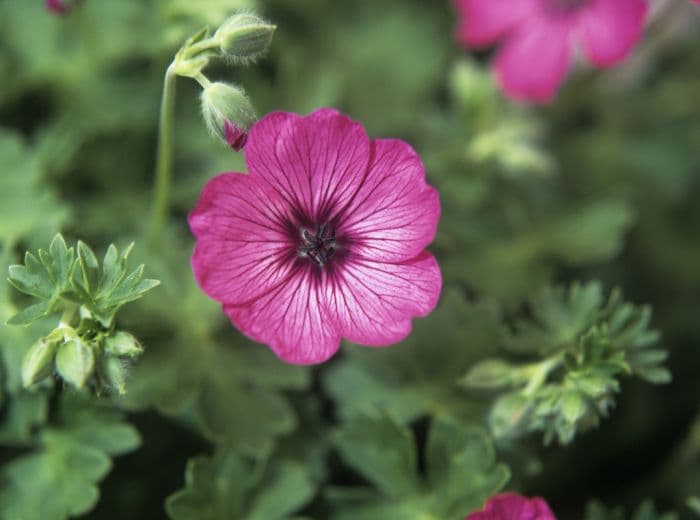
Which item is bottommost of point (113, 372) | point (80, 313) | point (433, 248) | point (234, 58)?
point (113, 372)

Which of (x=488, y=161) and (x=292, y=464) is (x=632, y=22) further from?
(x=292, y=464)

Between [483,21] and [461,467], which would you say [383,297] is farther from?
[483,21]

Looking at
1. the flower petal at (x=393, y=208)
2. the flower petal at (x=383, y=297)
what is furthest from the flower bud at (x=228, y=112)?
the flower petal at (x=383, y=297)

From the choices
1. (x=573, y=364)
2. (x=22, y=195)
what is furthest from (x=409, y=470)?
(x=22, y=195)

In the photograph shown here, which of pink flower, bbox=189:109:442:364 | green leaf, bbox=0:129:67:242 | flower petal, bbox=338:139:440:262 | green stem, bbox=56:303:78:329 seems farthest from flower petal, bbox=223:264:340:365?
green leaf, bbox=0:129:67:242

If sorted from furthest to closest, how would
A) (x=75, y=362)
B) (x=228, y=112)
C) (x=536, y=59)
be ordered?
1. (x=536, y=59)
2. (x=228, y=112)
3. (x=75, y=362)

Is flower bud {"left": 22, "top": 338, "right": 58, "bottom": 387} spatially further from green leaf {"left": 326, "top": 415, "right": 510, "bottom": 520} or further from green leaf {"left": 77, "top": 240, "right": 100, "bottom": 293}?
green leaf {"left": 326, "top": 415, "right": 510, "bottom": 520}

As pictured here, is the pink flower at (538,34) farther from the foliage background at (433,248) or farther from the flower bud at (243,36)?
the flower bud at (243,36)

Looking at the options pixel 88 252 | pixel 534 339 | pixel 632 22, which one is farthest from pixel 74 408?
pixel 632 22
